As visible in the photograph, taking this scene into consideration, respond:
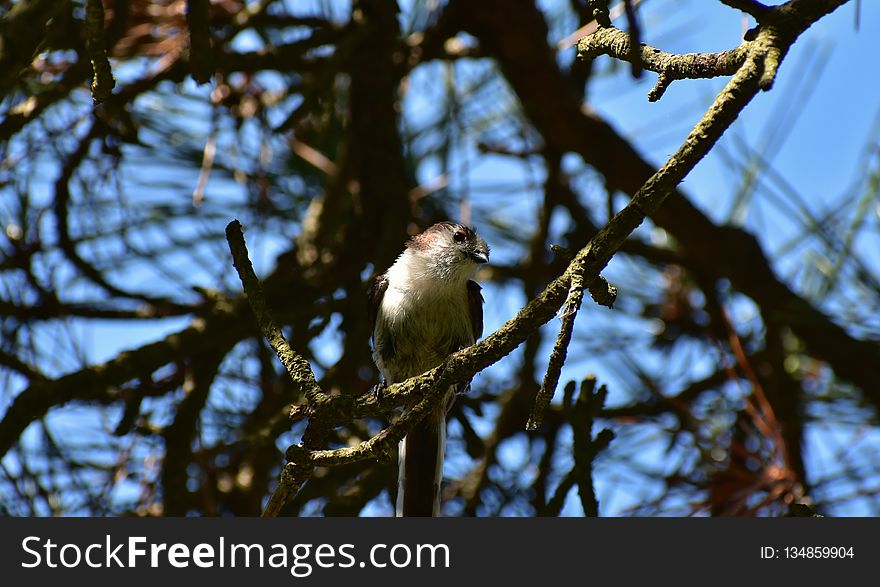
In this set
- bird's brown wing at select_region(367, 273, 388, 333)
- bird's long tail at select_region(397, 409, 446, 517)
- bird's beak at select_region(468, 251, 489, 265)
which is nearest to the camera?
bird's long tail at select_region(397, 409, 446, 517)

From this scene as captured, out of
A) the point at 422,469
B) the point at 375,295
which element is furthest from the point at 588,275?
the point at 375,295

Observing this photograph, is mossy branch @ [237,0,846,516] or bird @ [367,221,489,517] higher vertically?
bird @ [367,221,489,517]

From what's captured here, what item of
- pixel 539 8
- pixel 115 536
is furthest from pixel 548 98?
pixel 115 536

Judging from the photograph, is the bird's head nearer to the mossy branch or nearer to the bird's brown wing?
the bird's brown wing

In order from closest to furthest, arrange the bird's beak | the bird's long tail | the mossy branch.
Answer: the mossy branch, the bird's long tail, the bird's beak

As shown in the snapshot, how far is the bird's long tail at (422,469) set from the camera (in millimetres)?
3463

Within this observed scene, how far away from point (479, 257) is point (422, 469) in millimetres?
851

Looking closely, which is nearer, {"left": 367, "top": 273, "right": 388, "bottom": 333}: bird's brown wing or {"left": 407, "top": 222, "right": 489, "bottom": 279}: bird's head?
{"left": 407, "top": 222, "right": 489, "bottom": 279}: bird's head

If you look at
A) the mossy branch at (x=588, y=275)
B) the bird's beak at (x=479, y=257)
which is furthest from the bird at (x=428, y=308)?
the mossy branch at (x=588, y=275)

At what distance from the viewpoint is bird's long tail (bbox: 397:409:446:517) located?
11.4ft

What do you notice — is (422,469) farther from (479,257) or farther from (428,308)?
(479,257)

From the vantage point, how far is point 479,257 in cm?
378

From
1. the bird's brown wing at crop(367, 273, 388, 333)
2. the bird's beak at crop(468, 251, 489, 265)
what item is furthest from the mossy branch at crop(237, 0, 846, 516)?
the bird's brown wing at crop(367, 273, 388, 333)

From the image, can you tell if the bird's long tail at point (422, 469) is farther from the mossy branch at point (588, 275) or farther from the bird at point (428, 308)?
the mossy branch at point (588, 275)
